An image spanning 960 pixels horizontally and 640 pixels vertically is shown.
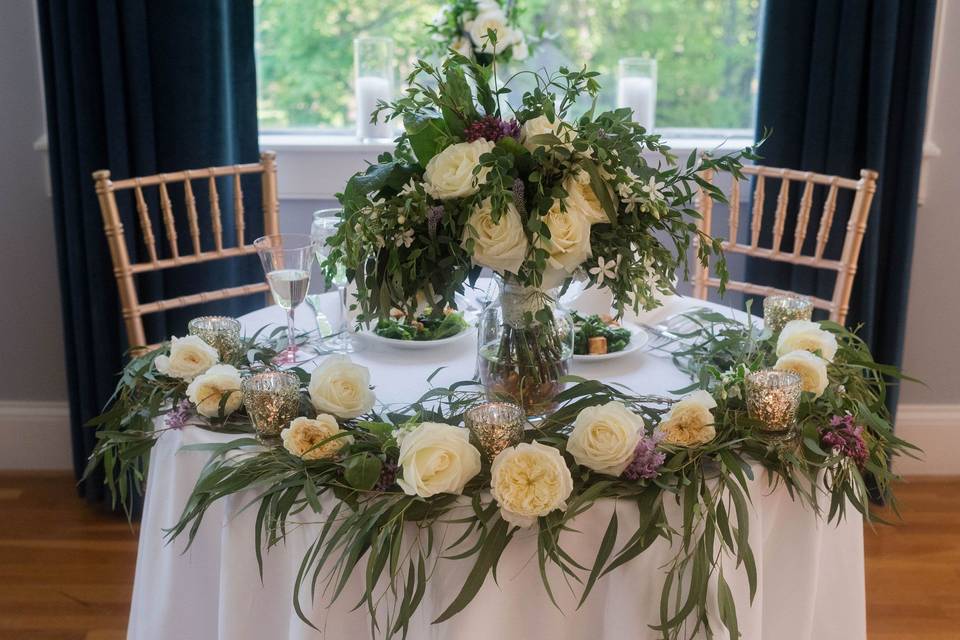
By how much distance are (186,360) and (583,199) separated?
656 millimetres

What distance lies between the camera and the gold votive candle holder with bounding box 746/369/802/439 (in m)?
1.42

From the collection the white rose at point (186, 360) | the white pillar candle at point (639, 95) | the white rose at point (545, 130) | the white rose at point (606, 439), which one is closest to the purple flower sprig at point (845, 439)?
the white rose at point (606, 439)

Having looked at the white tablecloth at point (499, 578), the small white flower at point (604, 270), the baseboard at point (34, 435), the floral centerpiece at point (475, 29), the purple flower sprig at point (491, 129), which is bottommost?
the baseboard at point (34, 435)

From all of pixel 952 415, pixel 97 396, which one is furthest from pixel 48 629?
pixel 952 415

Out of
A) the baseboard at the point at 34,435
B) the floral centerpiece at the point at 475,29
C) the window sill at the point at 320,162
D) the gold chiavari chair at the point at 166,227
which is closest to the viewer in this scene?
the gold chiavari chair at the point at 166,227

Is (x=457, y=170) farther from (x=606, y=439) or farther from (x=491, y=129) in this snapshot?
(x=606, y=439)

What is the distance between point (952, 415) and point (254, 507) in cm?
239

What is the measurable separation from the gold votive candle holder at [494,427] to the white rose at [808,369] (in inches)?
16.3

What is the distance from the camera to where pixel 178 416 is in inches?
59.8

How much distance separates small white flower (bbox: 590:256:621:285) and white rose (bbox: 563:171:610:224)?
0.20ft

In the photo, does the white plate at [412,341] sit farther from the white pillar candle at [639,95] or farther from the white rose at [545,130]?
→ the white pillar candle at [639,95]

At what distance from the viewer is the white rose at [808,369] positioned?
150 centimetres

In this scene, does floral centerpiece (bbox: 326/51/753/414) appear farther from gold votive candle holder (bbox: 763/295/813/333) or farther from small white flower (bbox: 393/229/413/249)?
gold votive candle holder (bbox: 763/295/813/333)

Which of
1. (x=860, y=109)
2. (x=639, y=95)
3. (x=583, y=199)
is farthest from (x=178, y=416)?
(x=860, y=109)
